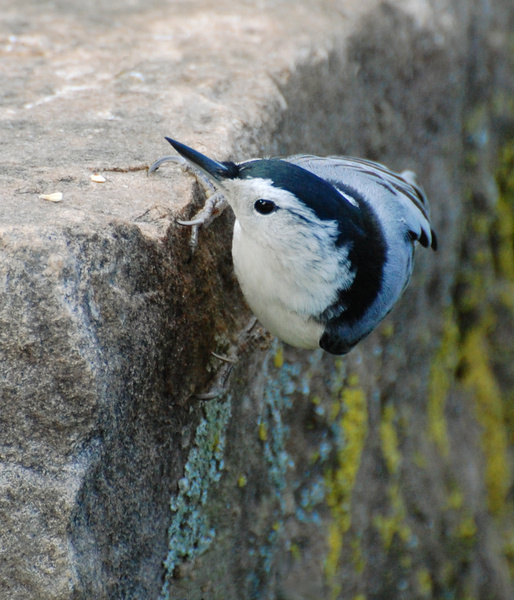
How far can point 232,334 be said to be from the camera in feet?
6.52

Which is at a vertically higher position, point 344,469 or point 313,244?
point 313,244

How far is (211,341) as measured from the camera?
6.18 feet

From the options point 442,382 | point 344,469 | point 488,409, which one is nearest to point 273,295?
point 344,469

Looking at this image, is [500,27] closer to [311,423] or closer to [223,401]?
[311,423]

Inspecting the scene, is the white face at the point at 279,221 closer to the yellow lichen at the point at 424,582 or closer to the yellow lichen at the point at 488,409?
the yellow lichen at the point at 424,582

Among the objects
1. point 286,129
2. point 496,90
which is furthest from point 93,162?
point 496,90

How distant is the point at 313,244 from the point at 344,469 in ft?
4.20

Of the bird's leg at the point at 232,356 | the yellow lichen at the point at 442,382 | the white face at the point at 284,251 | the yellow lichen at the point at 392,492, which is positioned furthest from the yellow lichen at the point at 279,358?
the yellow lichen at the point at 442,382

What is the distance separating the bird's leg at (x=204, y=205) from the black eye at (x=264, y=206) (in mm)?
185

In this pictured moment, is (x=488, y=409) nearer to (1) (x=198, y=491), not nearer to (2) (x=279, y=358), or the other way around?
(2) (x=279, y=358)

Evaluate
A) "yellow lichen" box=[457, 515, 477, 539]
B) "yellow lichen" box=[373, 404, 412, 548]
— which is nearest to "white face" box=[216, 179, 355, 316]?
"yellow lichen" box=[373, 404, 412, 548]

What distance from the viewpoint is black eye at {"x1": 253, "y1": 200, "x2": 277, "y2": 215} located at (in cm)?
162

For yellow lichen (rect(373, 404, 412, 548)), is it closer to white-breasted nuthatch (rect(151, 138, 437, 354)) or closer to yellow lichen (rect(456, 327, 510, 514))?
yellow lichen (rect(456, 327, 510, 514))

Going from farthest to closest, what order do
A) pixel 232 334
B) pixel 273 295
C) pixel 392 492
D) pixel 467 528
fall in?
pixel 467 528 < pixel 392 492 < pixel 232 334 < pixel 273 295
